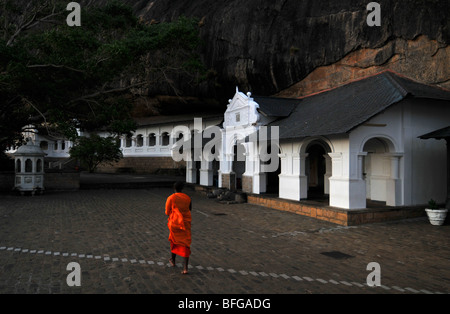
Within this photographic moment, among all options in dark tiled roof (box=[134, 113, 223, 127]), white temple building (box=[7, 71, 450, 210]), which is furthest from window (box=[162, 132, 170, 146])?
white temple building (box=[7, 71, 450, 210])

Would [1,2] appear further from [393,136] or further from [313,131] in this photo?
[393,136]

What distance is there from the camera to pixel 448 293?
4.97 meters

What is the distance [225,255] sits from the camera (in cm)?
696

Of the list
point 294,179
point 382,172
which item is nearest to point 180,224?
point 294,179

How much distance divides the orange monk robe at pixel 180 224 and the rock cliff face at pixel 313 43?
15085 mm

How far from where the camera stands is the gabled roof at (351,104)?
34.4ft

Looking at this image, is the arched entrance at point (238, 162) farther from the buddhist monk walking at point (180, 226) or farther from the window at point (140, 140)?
the window at point (140, 140)

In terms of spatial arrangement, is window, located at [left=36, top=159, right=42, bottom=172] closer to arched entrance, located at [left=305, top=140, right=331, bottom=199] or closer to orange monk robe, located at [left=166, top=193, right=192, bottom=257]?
arched entrance, located at [left=305, top=140, right=331, bottom=199]

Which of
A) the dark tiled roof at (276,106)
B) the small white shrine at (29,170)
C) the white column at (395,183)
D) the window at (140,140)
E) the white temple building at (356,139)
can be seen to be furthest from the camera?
the window at (140,140)

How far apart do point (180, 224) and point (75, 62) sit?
14.9 meters

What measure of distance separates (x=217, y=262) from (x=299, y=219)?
5.66 metres

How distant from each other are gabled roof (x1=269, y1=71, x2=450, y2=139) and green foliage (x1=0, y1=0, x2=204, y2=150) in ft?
29.1

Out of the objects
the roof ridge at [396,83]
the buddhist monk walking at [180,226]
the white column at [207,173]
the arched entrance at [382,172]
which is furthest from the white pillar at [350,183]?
the white column at [207,173]
